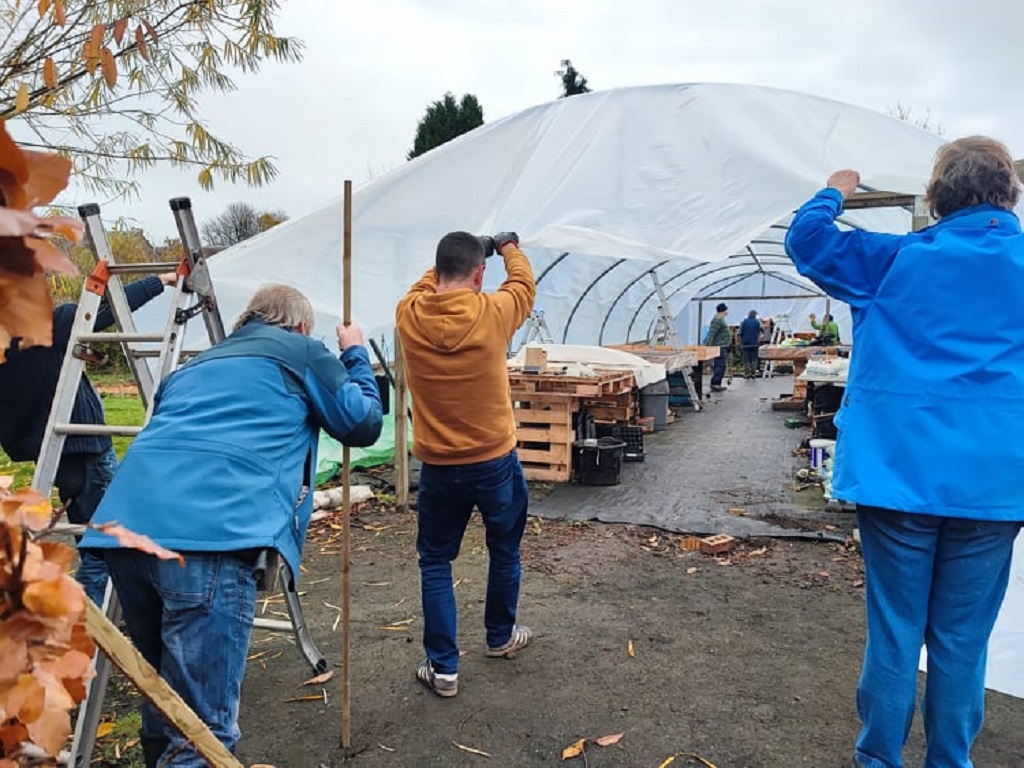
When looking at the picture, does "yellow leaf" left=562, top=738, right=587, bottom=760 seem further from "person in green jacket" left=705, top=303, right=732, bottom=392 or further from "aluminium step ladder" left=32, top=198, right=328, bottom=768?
"person in green jacket" left=705, top=303, right=732, bottom=392

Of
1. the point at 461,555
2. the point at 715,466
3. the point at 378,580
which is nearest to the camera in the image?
the point at 378,580

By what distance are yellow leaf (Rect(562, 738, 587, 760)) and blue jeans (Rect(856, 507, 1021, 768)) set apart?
1.11 metres

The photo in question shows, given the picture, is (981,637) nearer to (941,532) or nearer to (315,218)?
(941,532)

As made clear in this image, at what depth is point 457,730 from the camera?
3227 millimetres

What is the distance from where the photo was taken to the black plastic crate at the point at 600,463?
25.4ft

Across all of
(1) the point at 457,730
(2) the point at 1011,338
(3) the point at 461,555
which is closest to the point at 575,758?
(1) the point at 457,730

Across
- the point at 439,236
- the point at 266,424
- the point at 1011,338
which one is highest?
the point at 439,236

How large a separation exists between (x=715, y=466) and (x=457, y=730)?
241 inches

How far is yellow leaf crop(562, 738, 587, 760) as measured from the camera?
119 inches

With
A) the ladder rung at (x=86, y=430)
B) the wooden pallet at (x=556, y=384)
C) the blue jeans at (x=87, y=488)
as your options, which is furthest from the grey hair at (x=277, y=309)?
the wooden pallet at (x=556, y=384)

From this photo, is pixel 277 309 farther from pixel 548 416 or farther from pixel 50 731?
pixel 548 416

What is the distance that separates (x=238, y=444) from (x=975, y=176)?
246 cm

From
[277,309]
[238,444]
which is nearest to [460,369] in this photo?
A: [277,309]

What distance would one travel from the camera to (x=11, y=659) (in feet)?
2.26
